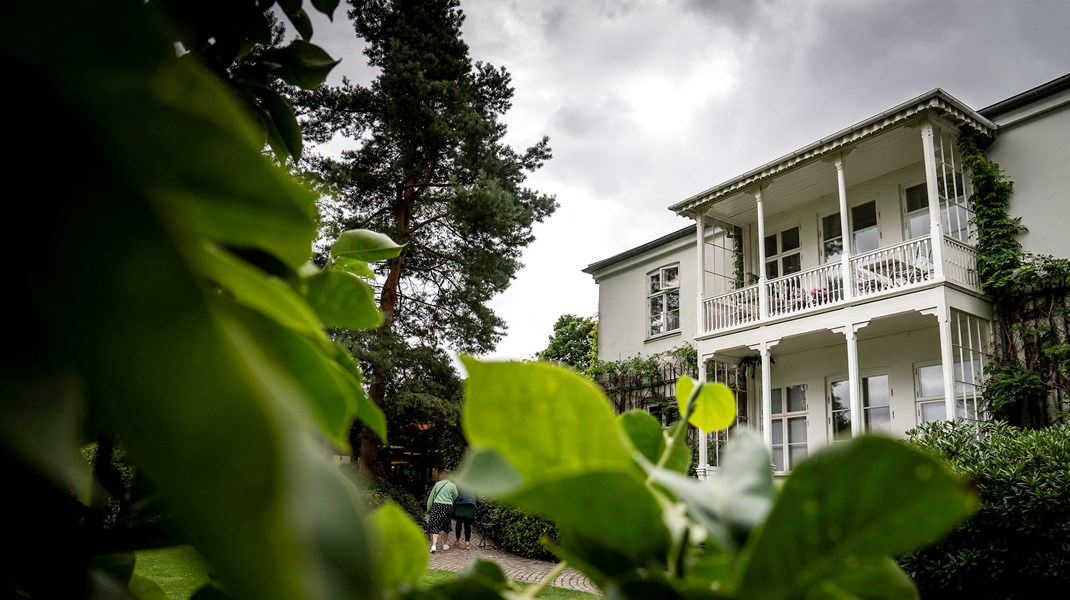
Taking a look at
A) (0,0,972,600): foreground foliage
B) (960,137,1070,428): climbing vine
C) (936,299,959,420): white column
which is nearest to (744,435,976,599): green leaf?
(0,0,972,600): foreground foliage

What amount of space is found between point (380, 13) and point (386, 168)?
12.0ft

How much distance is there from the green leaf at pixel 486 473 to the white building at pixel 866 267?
981 cm

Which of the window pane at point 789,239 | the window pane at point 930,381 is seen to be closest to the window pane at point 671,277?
the window pane at point 789,239

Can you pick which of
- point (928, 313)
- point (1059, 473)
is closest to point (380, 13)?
point (928, 313)

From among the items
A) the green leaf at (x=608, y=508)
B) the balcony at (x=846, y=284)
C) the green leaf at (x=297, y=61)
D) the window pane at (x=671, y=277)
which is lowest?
the green leaf at (x=608, y=508)

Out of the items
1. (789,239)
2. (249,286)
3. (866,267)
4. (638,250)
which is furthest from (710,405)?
(638,250)

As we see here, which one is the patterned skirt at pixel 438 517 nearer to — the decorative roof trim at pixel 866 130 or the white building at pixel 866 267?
the white building at pixel 866 267

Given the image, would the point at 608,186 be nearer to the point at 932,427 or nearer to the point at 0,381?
the point at 932,427

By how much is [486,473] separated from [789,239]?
13416mm

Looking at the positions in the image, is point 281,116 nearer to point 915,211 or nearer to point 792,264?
point 915,211

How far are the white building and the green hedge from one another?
9.84 ft

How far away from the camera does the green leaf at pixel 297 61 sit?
2.24ft

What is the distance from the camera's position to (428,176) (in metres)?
14.5

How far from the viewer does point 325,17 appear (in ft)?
2.41
